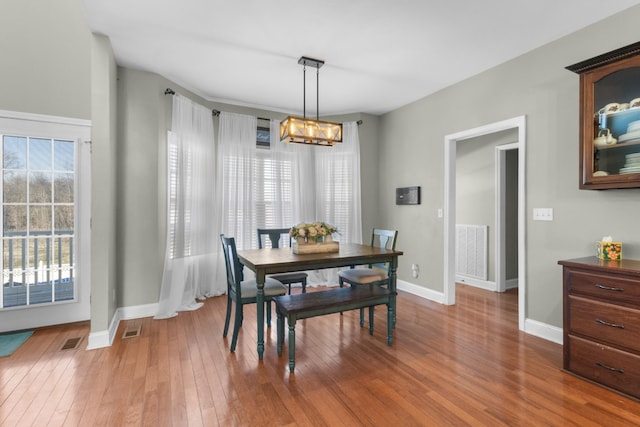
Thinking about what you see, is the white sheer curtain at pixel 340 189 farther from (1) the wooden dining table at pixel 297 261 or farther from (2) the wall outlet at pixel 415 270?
(1) the wooden dining table at pixel 297 261

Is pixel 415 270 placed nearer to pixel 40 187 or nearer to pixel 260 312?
pixel 260 312

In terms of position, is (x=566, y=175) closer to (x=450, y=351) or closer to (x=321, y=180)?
(x=450, y=351)

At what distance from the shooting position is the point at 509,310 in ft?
12.5

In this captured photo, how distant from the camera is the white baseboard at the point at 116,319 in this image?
2.78 meters

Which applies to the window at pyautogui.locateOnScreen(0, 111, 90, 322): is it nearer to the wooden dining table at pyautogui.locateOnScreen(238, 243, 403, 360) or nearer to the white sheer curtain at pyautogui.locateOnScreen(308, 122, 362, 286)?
the wooden dining table at pyautogui.locateOnScreen(238, 243, 403, 360)

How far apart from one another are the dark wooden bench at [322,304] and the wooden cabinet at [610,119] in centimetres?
189

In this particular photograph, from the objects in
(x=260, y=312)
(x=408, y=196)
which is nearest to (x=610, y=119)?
(x=408, y=196)

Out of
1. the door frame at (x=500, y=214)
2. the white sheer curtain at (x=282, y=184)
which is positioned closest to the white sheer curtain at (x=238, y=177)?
the white sheer curtain at (x=282, y=184)

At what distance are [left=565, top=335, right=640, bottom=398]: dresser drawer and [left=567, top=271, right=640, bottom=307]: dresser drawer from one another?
34 centimetres

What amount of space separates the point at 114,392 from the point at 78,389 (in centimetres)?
27

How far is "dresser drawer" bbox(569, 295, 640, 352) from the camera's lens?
2.03m

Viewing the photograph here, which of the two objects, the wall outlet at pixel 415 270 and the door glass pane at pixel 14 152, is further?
the wall outlet at pixel 415 270

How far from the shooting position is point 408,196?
464cm

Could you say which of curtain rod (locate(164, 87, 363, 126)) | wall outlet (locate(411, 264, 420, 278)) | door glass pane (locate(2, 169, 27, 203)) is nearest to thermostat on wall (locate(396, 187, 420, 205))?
wall outlet (locate(411, 264, 420, 278))
